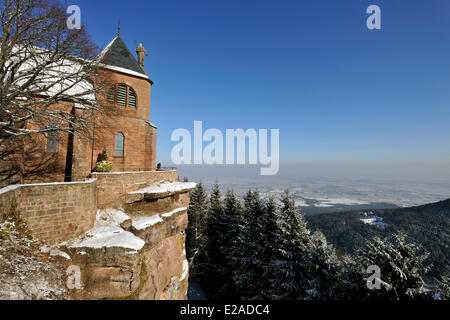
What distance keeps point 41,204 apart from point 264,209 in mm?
17433

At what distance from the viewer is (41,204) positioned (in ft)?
26.9

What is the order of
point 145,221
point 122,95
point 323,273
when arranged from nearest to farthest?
point 145,221 → point 323,273 → point 122,95

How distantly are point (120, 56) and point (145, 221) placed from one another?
1539cm

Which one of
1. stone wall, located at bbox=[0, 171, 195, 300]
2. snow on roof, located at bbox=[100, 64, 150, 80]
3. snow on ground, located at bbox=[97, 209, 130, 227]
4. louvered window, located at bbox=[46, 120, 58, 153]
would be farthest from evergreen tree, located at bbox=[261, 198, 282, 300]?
louvered window, located at bbox=[46, 120, 58, 153]

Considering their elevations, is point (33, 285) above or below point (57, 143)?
below

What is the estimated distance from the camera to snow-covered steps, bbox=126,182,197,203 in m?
12.5

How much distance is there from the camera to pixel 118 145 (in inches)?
646

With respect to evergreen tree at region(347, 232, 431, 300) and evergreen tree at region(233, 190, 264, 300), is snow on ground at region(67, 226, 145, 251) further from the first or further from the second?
evergreen tree at region(233, 190, 264, 300)

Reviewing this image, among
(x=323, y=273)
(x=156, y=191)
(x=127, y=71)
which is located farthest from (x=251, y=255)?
(x=127, y=71)

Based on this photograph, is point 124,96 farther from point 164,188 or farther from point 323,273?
point 323,273

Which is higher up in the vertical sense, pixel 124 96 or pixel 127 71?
pixel 127 71

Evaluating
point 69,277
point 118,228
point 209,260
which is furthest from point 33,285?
point 209,260
